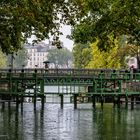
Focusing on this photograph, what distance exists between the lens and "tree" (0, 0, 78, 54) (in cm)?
2380

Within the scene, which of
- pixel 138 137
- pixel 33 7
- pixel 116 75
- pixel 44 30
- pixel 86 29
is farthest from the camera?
pixel 86 29

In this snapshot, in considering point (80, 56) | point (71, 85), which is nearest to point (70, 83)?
point (71, 85)

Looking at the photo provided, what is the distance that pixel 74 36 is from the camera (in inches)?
1545

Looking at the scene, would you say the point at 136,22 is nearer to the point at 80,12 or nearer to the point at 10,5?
the point at 80,12

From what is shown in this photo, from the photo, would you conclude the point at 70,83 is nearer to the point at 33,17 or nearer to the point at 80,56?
the point at 33,17

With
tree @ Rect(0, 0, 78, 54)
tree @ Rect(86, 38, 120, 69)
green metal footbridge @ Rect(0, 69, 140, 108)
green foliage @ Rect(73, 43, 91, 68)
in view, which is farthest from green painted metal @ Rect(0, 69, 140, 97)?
green foliage @ Rect(73, 43, 91, 68)

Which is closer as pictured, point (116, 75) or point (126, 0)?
point (126, 0)

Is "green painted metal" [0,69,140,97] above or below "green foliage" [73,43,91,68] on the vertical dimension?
below

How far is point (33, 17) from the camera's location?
2502cm

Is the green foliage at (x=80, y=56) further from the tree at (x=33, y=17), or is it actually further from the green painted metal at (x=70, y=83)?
the tree at (x=33, y=17)

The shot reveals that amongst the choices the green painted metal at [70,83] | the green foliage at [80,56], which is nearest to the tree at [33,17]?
the green painted metal at [70,83]

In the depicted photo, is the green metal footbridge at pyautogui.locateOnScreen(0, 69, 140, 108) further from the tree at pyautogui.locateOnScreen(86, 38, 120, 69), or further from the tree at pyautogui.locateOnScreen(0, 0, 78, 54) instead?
the tree at pyautogui.locateOnScreen(86, 38, 120, 69)

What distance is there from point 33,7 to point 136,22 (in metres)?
11.9

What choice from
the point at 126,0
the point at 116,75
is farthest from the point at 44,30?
the point at 116,75
